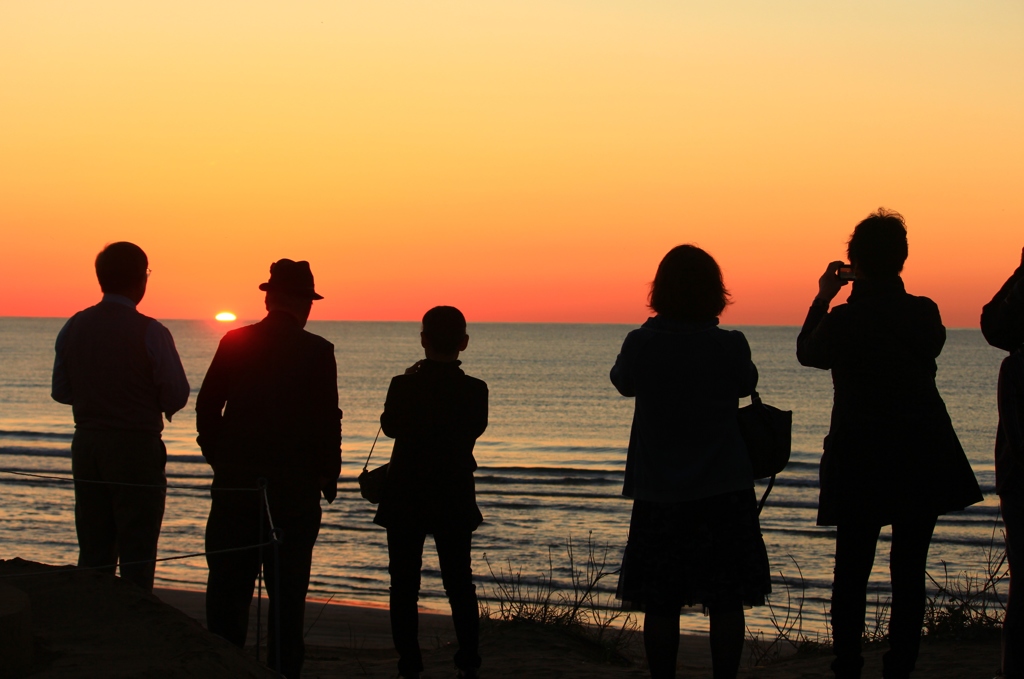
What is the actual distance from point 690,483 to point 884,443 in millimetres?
727

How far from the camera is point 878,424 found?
3.34 meters

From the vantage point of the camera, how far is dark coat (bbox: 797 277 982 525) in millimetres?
3309

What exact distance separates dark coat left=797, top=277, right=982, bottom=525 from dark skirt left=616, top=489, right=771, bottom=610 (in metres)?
0.40

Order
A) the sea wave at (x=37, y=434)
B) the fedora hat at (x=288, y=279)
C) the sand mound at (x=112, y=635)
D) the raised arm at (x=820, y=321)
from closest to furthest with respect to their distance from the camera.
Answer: the sand mound at (x=112, y=635), the raised arm at (x=820, y=321), the fedora hat at (x=288, y=279), the sea wave at (x=37, y=434)

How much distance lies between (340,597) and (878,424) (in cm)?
768

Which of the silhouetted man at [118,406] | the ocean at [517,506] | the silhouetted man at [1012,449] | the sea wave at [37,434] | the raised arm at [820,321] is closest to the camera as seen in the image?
the silhouetted man at [1012,449]

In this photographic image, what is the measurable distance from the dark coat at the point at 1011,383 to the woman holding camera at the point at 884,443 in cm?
12

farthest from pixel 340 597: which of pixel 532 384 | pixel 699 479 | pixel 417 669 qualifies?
pixel 532 384

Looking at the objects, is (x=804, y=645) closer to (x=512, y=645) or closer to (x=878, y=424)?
(x=512, y=645)

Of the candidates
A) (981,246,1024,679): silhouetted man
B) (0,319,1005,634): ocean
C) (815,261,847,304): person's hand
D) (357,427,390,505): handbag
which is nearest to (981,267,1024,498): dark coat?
(981,246,1024,679): silhouetted man

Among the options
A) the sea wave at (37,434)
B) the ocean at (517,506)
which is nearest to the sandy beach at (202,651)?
the ocean at (517,506)

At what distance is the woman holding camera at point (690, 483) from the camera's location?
10.5 feet

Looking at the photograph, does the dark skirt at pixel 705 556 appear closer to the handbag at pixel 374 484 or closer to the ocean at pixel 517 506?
the handbag at pixel 374 484

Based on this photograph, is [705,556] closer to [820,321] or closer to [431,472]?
[820,321]
